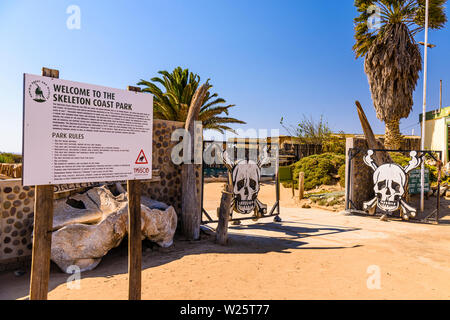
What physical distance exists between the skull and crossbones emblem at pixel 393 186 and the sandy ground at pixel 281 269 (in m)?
1.62

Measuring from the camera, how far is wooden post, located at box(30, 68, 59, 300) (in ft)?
8.87

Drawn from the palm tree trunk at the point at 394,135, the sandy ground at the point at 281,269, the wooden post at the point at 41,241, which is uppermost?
the palm tree trunk at the point at 394,135

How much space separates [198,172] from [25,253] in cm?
395

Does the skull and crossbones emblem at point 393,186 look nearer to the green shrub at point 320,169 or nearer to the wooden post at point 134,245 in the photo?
the green shrub at point 320,169

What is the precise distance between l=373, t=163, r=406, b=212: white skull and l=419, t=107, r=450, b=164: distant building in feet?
51.2

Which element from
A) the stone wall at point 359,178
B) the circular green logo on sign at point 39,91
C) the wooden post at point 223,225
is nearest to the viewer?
the circular green logo on sign at point 39,91

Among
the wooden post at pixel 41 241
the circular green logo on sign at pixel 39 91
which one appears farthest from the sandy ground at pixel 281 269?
the circular green logo on sign at pixel 39 91

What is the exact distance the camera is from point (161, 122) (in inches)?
276

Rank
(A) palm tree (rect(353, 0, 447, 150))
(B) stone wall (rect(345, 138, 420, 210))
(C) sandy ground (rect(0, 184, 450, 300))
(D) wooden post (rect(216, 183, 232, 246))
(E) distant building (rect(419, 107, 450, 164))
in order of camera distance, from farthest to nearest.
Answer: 1. (E) distant building (rect(419, 107, 450, 164))
2. (A) palm tree (rect(353, 0, 447, 150))
3. (B) stone wall (rect(345, 138, 420, 210))
4. (D) wooden post (rect(216, 183, 232, 246))
5. (C) sandy ground (rect(0, 184, 450, 300))

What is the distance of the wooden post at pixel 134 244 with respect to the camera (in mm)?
3154

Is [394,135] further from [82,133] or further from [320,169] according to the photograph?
[82,133]

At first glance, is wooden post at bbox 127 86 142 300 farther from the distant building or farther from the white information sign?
the distant building

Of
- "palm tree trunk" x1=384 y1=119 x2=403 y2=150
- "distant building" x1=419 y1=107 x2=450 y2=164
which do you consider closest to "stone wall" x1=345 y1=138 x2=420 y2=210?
"palm tree trunk" x1=384 y1=119 x2=403 y2=150
